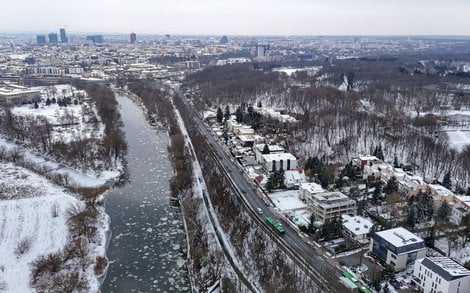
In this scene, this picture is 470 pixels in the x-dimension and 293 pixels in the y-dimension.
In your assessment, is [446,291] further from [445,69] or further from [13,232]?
[445,69]

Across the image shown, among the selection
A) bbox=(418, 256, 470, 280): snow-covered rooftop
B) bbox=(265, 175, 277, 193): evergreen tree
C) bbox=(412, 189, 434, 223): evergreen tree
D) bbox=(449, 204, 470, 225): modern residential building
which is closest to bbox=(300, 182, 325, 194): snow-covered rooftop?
bbox=(265, 175, 277, 193): evergreen tree

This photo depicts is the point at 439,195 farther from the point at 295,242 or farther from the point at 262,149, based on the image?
the point at 262,149

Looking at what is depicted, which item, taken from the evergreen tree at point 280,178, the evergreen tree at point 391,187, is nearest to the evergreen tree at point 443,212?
the evergreen tree at point 391,187

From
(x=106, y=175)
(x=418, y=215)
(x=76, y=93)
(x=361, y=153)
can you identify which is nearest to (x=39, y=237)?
(x=106, y=175)

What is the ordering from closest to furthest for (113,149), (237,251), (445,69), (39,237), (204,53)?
(237,251)
(39,237)
(113,149)
(445,69)
(204,53)

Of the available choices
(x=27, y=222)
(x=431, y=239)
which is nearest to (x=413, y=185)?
(x=431, y=239)

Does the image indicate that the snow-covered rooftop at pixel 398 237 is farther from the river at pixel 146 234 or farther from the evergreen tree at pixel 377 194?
the river at pixel 146 234
